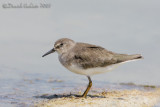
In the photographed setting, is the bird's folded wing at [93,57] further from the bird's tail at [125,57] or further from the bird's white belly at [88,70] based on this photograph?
the bird's tail at [125,57]

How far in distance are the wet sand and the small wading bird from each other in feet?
2.20

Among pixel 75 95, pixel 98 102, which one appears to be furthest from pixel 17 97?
pixel 98 102

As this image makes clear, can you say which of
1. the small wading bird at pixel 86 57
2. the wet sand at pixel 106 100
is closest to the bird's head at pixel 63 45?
the small wading bird at pixel 86 57

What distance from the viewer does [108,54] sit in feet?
41.6

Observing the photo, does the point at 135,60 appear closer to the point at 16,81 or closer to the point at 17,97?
the point at 17,97

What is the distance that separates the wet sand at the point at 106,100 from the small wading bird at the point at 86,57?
2.20 feet

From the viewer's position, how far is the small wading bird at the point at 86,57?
1210 centimetres

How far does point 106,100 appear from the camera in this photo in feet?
39.1

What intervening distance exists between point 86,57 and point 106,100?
1649mm

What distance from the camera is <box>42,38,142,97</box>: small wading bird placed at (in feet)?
39.7

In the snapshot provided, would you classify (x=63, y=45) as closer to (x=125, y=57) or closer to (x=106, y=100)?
(x=125, y=57)

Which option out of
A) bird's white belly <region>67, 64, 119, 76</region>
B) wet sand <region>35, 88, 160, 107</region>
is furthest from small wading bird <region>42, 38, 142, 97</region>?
wet sand <region>35, 88, 160, 107</region>

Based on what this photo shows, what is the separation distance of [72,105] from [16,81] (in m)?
4.88

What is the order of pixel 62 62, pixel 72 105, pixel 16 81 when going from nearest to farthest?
pixel 72 105
pixel 62 62
pixel 16 81
